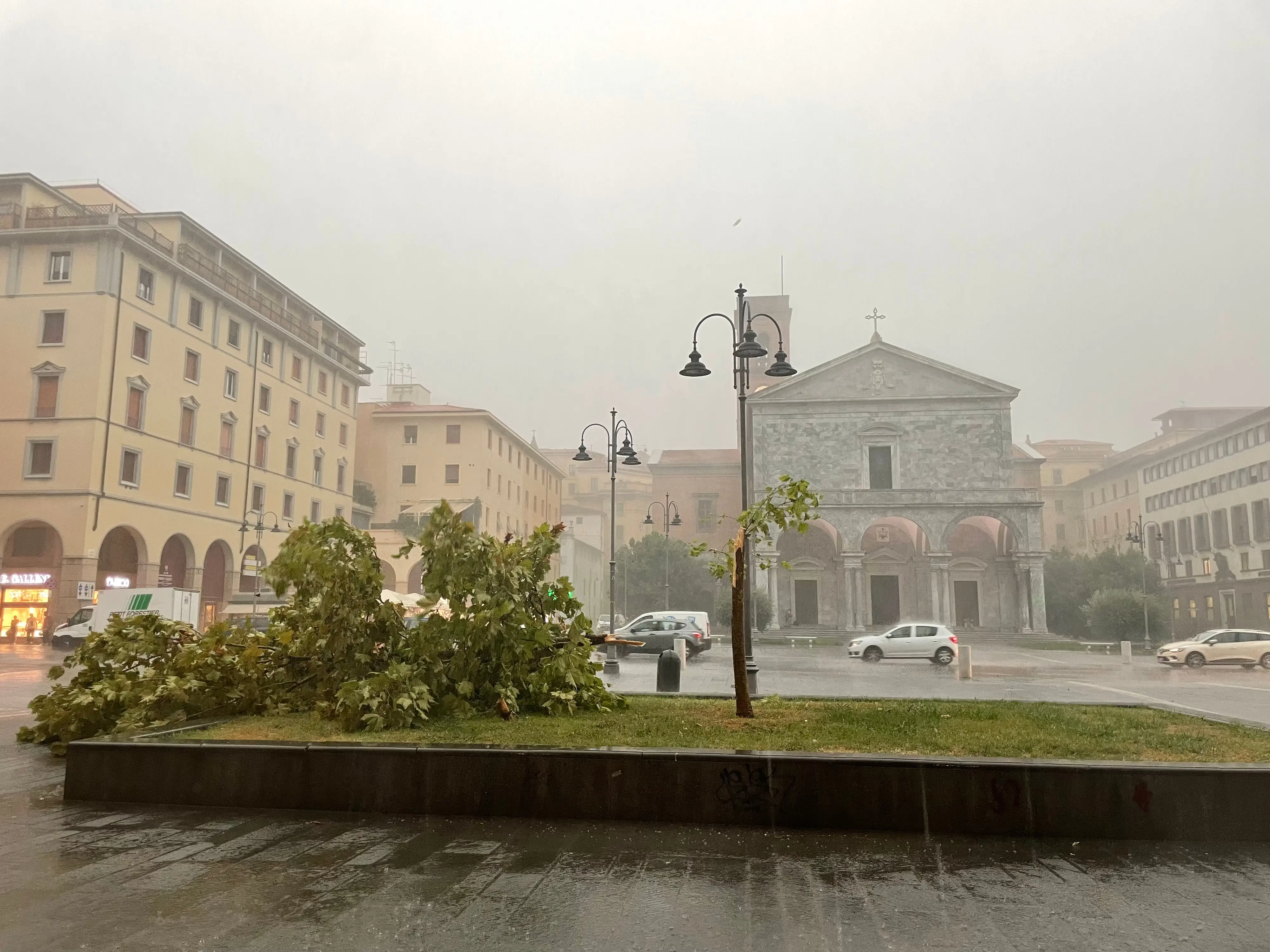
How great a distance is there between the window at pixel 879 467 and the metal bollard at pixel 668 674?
4083 cm

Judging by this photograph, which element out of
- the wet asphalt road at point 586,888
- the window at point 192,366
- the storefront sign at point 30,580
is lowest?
the wet asphalt road at point 586,888

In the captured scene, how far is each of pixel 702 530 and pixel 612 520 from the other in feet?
141

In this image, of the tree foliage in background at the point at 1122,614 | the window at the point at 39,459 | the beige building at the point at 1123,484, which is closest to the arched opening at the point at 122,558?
the window at the point at 39,459

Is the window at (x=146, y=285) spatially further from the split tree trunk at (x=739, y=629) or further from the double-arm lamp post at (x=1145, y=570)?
the double-arm lamp post at (x=1145, y=570)

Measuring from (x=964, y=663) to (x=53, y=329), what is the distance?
34.7 meters

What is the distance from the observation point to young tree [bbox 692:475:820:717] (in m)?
8.48

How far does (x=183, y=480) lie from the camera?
3853 cm

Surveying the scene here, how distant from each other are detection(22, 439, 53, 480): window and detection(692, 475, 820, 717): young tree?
1301 inches

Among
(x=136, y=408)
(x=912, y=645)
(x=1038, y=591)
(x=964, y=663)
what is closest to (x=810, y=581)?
(x=1038, y=591)

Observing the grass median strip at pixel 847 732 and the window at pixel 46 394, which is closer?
the grass median strip at pixel 847 732

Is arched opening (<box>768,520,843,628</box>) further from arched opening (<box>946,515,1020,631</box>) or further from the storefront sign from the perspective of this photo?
the storefront sign

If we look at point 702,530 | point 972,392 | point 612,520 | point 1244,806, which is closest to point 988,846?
point 1244,806

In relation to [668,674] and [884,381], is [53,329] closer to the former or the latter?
[668,674]

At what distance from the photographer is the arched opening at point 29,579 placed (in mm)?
32969
